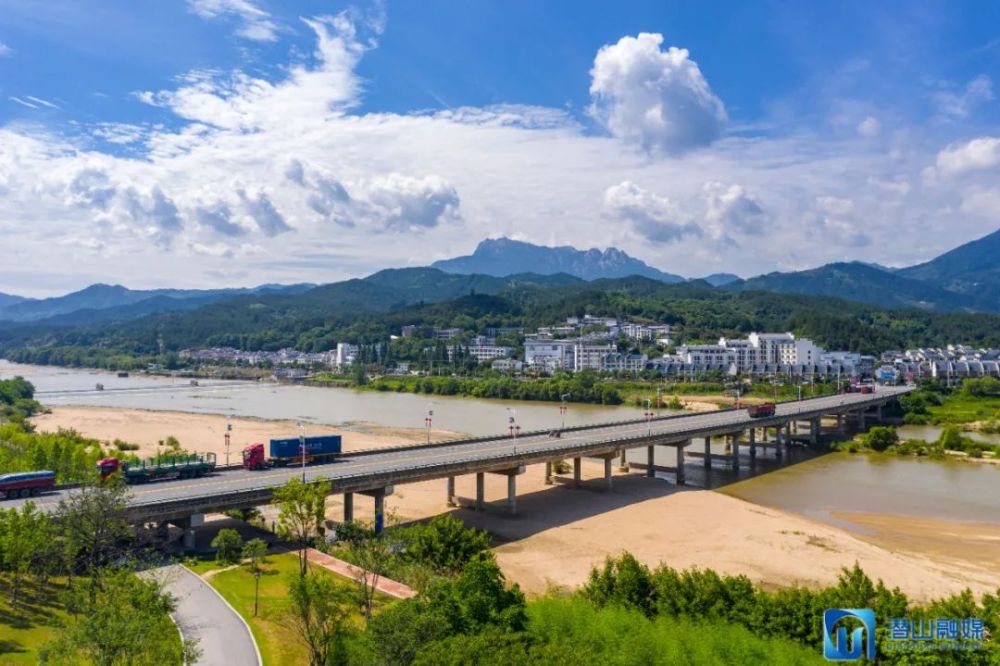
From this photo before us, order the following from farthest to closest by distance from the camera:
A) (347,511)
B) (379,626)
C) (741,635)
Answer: (347,511), (741,635), (379,626)

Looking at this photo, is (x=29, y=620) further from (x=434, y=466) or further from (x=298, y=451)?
(x=298, y=451)

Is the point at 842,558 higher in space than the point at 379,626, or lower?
lower

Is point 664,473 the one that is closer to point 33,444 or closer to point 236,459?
point 236,459

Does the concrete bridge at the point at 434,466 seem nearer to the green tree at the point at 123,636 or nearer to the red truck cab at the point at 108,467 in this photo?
the red truck cab at the point at 108,467

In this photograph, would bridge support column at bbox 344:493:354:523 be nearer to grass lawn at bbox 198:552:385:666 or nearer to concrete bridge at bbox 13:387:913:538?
concrete bridge at bbox 13:387:913:538

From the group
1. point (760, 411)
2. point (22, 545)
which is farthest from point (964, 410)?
point (22, 545)

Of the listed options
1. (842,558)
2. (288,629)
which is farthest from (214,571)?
(842,558)
